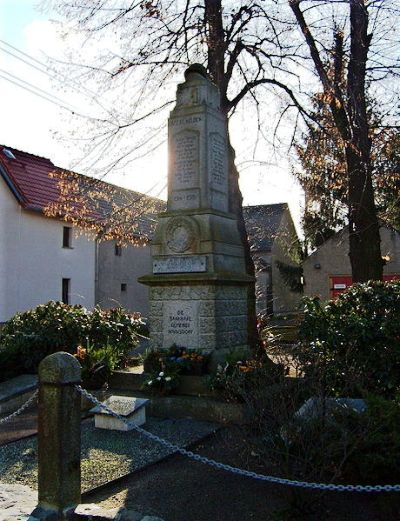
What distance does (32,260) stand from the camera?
21938 millimetres

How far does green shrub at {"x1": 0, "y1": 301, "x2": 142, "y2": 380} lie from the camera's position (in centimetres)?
981

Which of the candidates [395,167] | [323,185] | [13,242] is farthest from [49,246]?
[395,167]

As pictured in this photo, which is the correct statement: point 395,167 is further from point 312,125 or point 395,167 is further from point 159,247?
point 159,247

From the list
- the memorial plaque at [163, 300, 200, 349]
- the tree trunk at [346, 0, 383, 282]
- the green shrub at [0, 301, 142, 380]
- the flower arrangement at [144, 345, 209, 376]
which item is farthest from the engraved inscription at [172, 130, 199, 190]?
the tree trunk at [346, 0, 383, 282]

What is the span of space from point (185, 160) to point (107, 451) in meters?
5.00

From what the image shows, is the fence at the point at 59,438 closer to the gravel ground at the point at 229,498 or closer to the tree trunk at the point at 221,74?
the gravel ground at the point at 229,498

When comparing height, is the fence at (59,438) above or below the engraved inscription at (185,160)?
below

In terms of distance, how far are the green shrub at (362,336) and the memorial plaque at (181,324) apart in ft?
5.81

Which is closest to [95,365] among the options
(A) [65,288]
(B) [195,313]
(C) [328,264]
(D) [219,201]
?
(B) [195,313]

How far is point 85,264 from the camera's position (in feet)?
81.2

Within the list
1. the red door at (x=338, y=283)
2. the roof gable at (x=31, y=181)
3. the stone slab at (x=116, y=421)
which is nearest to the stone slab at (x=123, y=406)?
the stone slab at (x=116, y=421)

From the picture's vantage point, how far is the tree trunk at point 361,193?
12.2 meters

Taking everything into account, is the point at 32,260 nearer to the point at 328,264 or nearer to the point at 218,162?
the point at 328,264

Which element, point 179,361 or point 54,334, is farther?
point 54,334
